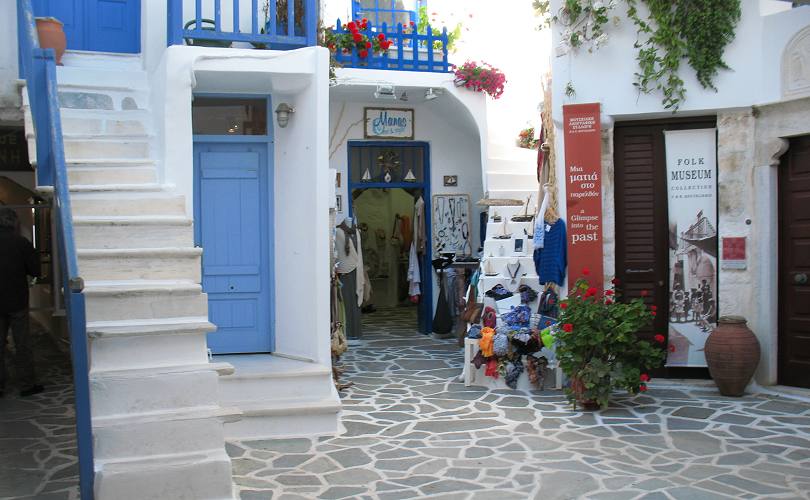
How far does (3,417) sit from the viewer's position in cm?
736

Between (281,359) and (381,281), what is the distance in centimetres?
912

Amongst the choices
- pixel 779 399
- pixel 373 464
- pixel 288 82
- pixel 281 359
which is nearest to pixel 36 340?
pixel 281 359

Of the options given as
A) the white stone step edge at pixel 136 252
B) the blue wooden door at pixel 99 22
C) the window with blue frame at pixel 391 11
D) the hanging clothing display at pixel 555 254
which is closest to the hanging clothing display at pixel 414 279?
the window with blue frame at pixel 391 11

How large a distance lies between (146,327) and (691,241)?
5.63m

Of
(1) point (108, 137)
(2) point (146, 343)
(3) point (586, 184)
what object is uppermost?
(1) point (108, 137)

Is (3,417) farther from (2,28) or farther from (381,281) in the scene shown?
(381,281)

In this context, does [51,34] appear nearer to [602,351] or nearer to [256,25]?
[256,25]

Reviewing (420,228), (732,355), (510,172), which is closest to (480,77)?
(510,172)

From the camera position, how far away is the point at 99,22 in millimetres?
8164

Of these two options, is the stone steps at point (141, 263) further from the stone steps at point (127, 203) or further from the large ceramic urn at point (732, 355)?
the large ceramic urn at point (732, 355)

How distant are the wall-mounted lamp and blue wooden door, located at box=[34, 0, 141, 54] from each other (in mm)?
1785

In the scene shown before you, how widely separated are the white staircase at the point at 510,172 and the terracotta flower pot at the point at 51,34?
6.17 metres

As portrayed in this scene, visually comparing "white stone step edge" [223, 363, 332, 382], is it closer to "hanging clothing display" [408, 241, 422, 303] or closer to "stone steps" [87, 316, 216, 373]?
"stone steps" [87, 316, 216, 373]

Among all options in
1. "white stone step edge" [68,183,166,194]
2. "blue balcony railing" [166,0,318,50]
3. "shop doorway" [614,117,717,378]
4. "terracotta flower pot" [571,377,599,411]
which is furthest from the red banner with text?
"white stone step edge" [68,183,166,194]
